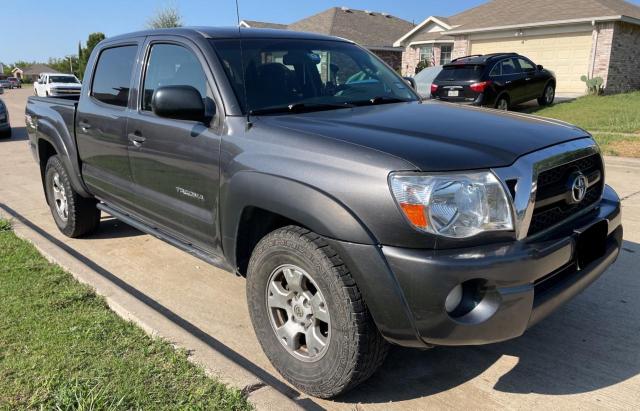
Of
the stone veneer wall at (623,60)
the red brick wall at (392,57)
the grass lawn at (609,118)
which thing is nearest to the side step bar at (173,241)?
the grass lawn at (609,118)

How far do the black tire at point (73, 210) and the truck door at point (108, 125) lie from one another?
42cm

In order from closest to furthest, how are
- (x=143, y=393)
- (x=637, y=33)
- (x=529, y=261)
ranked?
(x=529, y=261) < (x=143, y=393) < (x=637, y=33)

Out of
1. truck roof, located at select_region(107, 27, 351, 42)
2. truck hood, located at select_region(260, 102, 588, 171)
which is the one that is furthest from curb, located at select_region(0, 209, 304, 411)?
truck roof, located at select_region(107, 27, 351, 42)

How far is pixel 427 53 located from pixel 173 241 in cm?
2618

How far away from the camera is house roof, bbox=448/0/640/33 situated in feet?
64.4

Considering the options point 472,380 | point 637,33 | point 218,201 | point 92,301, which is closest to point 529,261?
point 472,380

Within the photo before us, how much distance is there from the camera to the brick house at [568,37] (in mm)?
19484

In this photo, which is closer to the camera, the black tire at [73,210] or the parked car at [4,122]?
the black tire at [73,210]

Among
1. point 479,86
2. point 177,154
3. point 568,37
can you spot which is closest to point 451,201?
point 177,154

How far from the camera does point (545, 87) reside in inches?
648

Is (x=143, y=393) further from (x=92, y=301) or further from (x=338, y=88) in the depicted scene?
(x=338, y=88)

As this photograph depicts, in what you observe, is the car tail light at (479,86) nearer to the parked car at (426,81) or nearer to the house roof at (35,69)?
the parked car at (426,81)

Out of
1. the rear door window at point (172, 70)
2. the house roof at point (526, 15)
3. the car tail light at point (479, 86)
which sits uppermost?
the house roof at point (526, 15)

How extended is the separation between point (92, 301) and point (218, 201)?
1.34m
